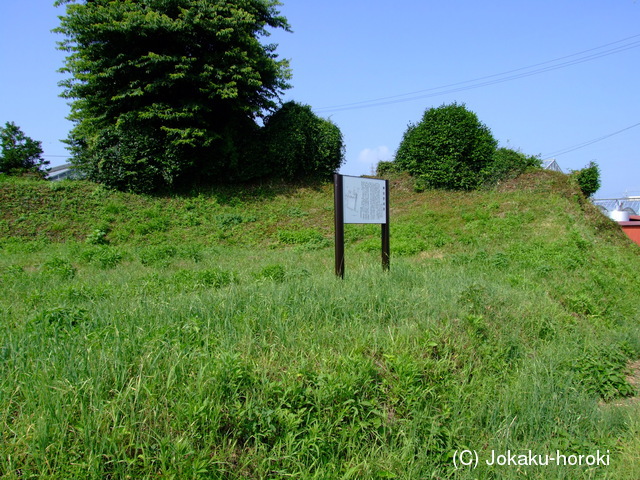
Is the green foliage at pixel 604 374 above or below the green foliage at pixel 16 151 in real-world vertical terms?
below

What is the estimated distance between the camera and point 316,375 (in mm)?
3211

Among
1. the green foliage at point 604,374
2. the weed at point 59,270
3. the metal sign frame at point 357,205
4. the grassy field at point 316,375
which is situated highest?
the metal sign frame at point 357,205

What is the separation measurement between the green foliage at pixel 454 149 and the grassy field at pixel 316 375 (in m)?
8.63

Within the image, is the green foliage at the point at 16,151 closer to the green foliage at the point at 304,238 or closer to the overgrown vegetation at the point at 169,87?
the overgrown vegetation at the point at 169,87

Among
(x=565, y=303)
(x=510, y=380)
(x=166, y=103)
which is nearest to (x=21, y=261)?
(x=166, y=103)

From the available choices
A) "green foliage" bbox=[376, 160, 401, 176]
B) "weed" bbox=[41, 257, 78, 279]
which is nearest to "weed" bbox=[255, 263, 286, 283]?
"weed" bbox=[41, 257, 78, 279]

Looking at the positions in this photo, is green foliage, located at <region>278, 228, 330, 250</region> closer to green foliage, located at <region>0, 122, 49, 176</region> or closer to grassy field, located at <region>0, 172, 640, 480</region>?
grassy field, located at <region>0, 172, 640, 480</region>

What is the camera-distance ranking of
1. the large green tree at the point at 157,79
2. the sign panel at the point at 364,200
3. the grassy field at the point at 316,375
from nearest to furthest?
the grassy field at the point at 316,375 → the sign panel at the point at 364,200 → the large green tree at the point at 157,79

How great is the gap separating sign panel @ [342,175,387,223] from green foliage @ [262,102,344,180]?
9.88m

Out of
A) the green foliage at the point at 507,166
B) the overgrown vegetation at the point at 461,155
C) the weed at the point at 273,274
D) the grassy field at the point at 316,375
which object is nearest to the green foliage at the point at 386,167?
the overgrown vegetation at the point at 461,155

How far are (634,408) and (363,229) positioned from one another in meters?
9.58

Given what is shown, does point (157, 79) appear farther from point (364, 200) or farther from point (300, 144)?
point (364, 200)

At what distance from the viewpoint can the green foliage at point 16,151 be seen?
2333 cm

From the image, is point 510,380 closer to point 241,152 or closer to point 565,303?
point 565,303
